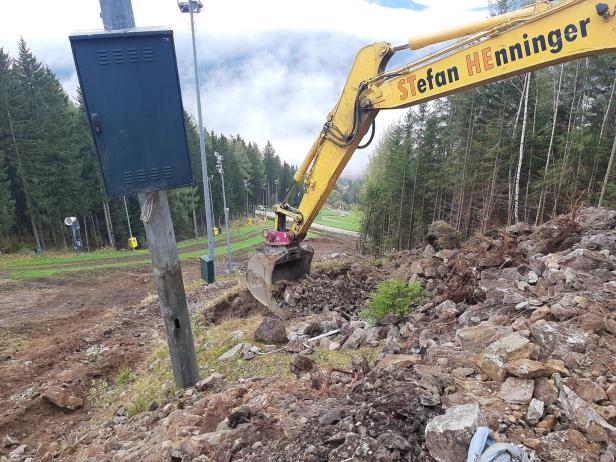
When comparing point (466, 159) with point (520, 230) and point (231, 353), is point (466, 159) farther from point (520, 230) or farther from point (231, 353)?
point (231, 353)

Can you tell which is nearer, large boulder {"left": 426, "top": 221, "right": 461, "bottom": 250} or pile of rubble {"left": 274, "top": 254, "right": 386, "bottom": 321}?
pile of rubble {"left": 274, "top": 254, "right": 386, "bottom": 321}

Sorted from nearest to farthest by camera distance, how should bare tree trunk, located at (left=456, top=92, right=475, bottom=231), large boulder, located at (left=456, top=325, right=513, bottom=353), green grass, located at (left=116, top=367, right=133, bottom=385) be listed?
large boulder, located at (left=456, top=325, right=513, bottom=353)
green grass, located at (left=116, top=367, right=133, bottom=385)
bare tree trunk, located at (left=456, top=92, right=475, bottom=231)

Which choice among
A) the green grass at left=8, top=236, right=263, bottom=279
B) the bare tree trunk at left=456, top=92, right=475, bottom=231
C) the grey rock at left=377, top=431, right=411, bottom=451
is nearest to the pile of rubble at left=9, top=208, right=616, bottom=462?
the grey rock at left=377, top=431, right=411, bottom=451

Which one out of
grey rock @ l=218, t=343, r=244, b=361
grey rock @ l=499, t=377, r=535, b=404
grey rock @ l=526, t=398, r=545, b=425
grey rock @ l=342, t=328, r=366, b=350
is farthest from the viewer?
grey rock @ l=218, t=343, r=244, b=361

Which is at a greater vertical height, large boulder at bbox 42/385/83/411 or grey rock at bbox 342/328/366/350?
grey rock at bbox 342/328/366/350

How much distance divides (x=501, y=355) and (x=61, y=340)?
9387mm

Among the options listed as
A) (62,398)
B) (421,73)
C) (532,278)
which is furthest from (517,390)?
(62,398)

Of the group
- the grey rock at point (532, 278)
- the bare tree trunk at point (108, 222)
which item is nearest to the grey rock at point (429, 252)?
the grey rock at point (532, 278)

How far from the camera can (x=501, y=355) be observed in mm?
3385

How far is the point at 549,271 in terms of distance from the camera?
5.61 meters

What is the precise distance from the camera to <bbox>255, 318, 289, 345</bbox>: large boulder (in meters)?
6.59

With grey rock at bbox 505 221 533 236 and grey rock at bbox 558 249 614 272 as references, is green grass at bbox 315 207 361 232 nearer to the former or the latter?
grey rock at bbox 505 221 533 236

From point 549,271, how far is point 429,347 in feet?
7.94

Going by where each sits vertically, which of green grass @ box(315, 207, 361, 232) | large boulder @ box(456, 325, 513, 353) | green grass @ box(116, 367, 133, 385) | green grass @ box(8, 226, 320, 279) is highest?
large boulder @ box(456, 325, 513, 353)
